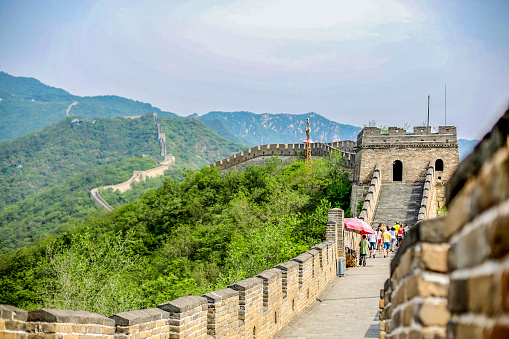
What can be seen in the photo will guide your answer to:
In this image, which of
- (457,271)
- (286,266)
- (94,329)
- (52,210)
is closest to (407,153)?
(286,266)

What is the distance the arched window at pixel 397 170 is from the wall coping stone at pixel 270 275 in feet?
69.2

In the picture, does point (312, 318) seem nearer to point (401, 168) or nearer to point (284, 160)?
point (401, 168)

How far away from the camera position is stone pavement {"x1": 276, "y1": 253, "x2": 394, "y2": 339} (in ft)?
32.2

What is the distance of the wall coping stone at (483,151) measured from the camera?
138cm

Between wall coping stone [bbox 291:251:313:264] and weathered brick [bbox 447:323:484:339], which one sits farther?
wall coping stone [bbox 291:251:313:264]

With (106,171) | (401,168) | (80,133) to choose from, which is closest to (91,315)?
(401,168)

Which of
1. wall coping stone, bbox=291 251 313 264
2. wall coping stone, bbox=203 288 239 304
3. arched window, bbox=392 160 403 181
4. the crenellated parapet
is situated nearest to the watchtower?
arched window, bbox=392 160 403 181

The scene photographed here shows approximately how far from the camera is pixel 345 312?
11.5 metres

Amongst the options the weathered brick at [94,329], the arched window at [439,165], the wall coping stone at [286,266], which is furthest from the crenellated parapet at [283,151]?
the weathered brick at [94,329]

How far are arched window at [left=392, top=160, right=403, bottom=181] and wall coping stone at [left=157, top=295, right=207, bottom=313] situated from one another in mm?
25125

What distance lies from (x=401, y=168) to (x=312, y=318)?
788 inches

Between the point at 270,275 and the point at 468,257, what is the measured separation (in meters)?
8.17

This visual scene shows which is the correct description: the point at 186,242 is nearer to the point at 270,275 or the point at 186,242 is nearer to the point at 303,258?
the point at 303,258

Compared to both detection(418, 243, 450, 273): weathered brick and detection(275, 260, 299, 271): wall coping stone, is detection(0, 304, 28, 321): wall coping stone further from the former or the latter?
detection(275, 260, 299, 271): wall coping stone
